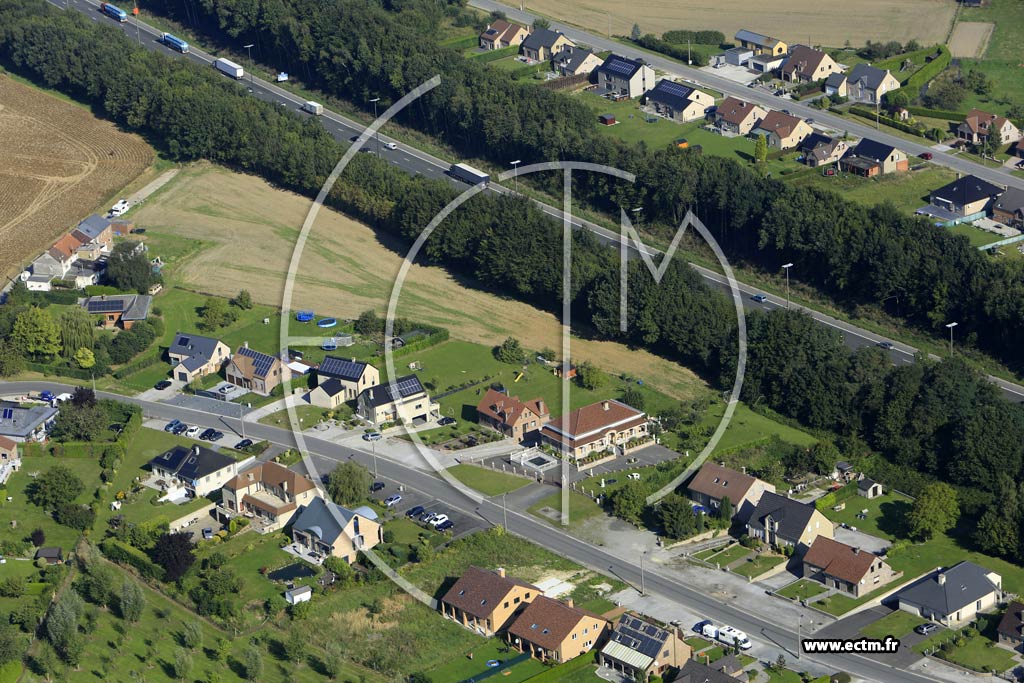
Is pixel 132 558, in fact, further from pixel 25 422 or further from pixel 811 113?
pixel 811 113

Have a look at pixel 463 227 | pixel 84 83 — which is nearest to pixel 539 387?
pixel 463 227

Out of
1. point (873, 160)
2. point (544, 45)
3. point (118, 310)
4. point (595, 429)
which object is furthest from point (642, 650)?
point (544, 45)

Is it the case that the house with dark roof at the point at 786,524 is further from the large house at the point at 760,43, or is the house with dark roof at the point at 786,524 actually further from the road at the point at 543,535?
the large house at the point at 760,43

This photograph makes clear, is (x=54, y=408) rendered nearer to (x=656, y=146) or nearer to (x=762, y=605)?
(x=762, y=605)

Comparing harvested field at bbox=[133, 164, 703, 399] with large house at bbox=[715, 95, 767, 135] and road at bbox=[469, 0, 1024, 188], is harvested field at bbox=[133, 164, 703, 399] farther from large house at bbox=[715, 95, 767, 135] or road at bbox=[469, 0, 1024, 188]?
road at bbox=[469, 0, 1024, 188]

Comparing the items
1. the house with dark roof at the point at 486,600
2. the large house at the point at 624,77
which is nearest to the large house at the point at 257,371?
the house with dark roof at the point at 486,600
